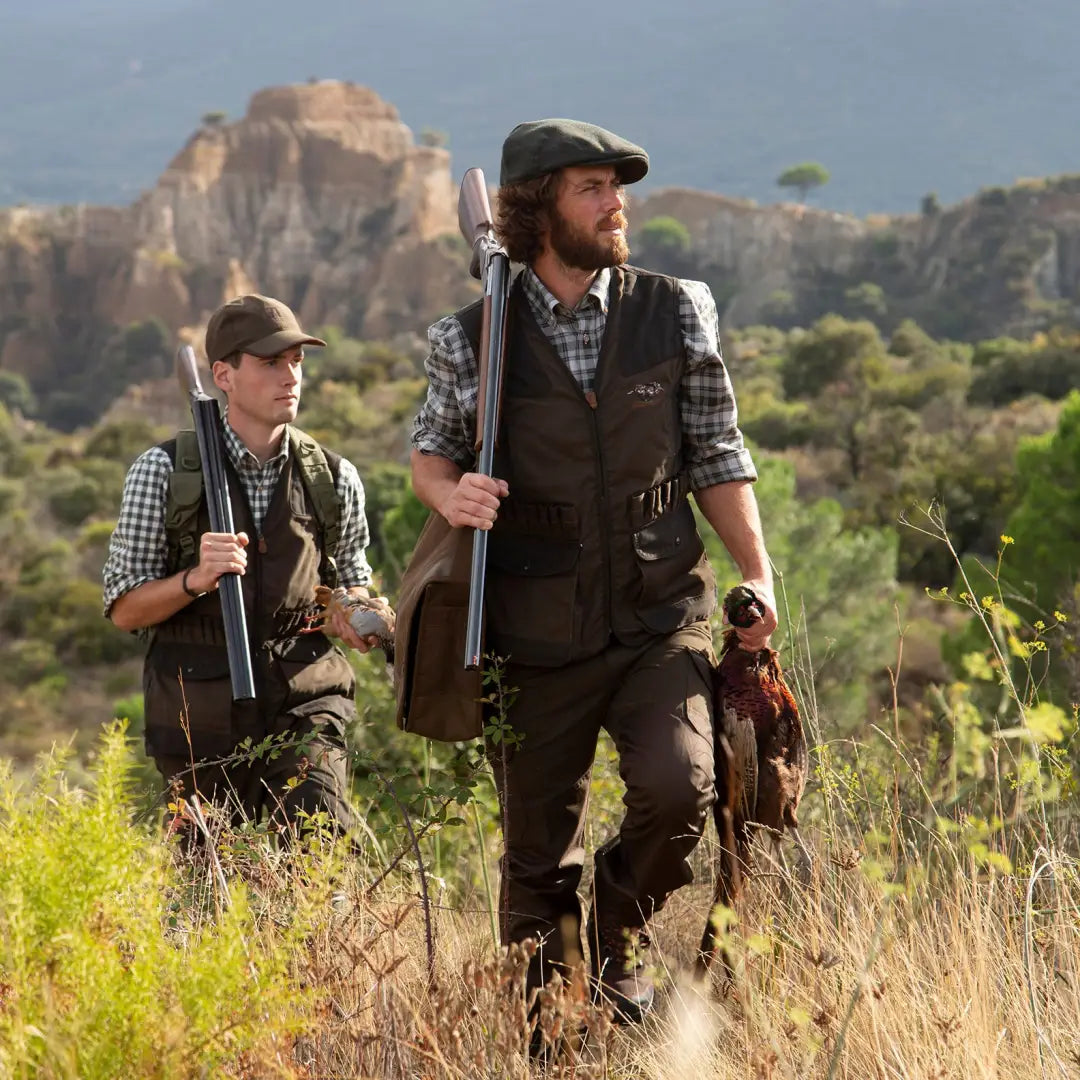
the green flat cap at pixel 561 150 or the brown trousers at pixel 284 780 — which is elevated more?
the green flat cap at pixel 561 150

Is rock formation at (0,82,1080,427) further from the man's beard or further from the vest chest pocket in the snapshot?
the vest chest pocket

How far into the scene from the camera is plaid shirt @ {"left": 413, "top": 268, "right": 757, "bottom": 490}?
3338mm

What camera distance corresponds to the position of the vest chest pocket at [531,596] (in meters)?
3.23

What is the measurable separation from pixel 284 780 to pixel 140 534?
75 centimetres

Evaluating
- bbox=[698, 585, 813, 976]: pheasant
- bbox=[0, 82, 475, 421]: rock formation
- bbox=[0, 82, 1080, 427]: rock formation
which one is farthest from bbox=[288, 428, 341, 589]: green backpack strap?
bbox=[0, 82, 475, 421]: rock formation

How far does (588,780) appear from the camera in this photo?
11.3 ft

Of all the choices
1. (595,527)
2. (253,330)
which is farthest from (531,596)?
(253,330)

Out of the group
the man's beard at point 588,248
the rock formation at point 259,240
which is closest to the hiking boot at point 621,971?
the man's beard at point 588,248

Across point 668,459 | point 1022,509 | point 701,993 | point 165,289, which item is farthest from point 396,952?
point 165,289

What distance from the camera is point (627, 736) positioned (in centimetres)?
323

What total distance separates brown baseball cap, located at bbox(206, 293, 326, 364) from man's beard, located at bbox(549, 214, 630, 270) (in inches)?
38.8

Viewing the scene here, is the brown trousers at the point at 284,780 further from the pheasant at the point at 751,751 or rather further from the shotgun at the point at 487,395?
the pheasant at the point at 751,751

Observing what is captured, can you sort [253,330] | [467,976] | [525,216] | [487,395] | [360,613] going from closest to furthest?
[467,976] → [487,395] → [525,216] → [360,613] → [253,330]

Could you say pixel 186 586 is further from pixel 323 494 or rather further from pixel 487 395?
pixel 487 395
